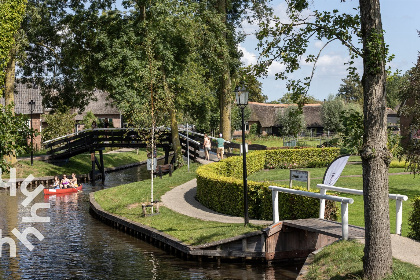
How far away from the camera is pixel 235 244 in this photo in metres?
15.6

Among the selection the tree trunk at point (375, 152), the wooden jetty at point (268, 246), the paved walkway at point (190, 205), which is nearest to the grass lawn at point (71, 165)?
the paved walkway at point (190, 205)

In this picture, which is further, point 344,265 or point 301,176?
point 301,176

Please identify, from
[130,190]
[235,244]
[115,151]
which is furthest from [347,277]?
[115,151]

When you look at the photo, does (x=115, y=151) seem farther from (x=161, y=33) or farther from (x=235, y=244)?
(x=235, y=244)

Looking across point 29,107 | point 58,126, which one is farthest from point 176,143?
point 29,107

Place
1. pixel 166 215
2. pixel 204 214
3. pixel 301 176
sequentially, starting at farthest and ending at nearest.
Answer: pixel 166 215 → pixel 204 214 → pixel 301 176

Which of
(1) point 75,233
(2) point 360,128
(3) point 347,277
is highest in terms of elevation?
(2) point 360,128

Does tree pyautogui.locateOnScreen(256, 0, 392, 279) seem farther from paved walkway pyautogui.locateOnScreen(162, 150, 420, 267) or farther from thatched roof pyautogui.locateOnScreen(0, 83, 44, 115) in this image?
thatched roof pyautogui.locateOnScreen(0, 83, 44, 115)

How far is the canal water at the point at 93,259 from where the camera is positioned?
14.6 m

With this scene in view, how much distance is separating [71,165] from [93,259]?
26.7 metres

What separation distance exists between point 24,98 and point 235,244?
45.1 meters

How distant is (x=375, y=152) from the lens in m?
10.1

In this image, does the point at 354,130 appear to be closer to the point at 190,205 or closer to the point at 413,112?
the point at 413,112

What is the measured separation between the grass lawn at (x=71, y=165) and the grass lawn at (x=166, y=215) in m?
11.5
